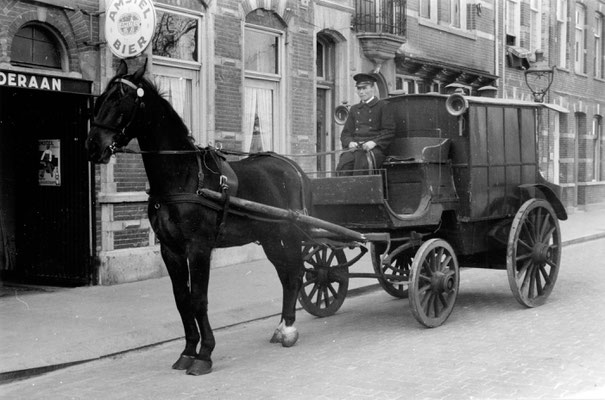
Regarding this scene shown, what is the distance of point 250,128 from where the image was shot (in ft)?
46.1

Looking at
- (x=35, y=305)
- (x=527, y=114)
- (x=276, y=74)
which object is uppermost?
(x=276, y=74)

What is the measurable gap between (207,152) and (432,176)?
105 inches

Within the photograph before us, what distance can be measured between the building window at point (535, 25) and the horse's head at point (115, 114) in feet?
68.6

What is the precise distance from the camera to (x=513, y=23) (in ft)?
78.3

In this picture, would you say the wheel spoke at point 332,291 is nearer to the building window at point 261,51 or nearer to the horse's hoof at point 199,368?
the horse's hoof at point 199,368

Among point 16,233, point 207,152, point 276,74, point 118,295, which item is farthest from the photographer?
point 276,74

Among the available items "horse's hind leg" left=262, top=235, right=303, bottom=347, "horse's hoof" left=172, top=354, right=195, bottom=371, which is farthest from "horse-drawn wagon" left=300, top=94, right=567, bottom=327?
"horse's hoof" left=172, top=354, right=195, bottom=371

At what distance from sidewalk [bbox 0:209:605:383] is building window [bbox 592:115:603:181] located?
63.5ft

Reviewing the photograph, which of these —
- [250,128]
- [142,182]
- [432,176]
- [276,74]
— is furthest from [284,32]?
[432,176]

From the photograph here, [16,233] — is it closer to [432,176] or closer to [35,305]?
[35,305]

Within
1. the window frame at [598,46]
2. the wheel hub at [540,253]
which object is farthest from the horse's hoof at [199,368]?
the window frame at [598,46]

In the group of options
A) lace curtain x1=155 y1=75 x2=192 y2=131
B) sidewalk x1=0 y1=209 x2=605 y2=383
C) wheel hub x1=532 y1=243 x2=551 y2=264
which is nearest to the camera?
sidewalk x1=0 y1=209 x2=605 y2=383

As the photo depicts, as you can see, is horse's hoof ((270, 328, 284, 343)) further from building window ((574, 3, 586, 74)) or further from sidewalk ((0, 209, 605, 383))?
building window ((574, 3, 586, 74))

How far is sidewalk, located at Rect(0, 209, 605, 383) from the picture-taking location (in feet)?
23.7
